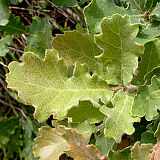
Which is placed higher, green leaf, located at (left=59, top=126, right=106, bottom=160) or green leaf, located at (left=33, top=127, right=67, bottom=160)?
green leaf, located at (left=59, top=126, right=106, bottom=160)

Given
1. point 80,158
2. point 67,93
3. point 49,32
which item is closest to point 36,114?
point 67,93

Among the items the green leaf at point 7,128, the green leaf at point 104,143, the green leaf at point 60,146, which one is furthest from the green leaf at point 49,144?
the green leaf at point 7,128

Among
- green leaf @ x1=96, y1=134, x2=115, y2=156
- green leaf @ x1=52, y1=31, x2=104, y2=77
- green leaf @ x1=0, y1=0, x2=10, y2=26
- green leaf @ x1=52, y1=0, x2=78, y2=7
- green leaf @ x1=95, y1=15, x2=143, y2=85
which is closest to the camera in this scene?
green leaf @ x1=95, y1=15, x2=143, y2=85

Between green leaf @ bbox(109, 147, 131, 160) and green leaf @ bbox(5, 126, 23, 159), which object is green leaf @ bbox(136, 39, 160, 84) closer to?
green leaf @ bbox(109, 147, 131, 160)

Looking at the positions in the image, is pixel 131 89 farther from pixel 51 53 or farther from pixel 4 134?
pixel 4 134

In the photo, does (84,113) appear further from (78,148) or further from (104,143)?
(104,143)

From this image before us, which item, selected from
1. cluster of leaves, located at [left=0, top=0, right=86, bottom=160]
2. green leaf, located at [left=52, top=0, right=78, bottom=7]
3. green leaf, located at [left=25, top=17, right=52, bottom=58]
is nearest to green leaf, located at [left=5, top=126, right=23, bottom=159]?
cluster of leaves, located at [left=0, top=0, right=86, bottom=160]

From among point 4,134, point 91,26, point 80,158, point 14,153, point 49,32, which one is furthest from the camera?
point 14,153
